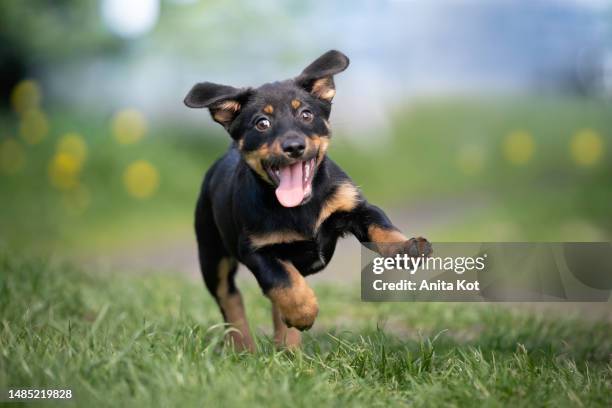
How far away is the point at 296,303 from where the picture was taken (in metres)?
3.73

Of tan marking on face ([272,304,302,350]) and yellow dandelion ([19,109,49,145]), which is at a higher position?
yellow dandelion ([19,109,49,145])

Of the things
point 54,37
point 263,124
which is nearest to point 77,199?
point 54,37

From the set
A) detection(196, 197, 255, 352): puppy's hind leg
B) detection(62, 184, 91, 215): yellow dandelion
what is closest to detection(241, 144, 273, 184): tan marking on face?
detection(196, 197, 255, 352): puppy's hind leg

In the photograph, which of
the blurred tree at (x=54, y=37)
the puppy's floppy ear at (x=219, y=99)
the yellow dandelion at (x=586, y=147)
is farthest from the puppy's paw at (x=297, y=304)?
the blurred tree at (x=54, y=37)

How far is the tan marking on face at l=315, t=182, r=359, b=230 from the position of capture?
411cm

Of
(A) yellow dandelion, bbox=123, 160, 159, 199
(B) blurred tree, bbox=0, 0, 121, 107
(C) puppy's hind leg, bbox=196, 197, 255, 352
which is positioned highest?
(B) blurred tree, bbox=0, 0, 121, 107

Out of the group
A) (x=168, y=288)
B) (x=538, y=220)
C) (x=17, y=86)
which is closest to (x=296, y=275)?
(x=168, y=288)

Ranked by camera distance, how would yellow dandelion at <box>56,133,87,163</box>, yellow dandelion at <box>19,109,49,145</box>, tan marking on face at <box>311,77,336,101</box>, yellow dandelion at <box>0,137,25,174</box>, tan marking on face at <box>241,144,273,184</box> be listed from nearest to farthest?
tan marking on face at <box>241,144,273,184</box> < tan marking on face at <box>311,77,336,101</box> < yellow dandelion at <box>56,133,87,163</box> < yellow dandelion at <box>0,137,25,174</box> < yellow dandelion at <box>19,109,49,145</box>

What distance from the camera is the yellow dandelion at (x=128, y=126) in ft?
39.6

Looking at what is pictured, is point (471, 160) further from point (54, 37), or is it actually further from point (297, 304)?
point (297, 304)

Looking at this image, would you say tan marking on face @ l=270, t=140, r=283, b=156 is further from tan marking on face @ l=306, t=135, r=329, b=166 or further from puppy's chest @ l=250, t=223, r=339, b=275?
puppy's chest @ l=250, t=223, r=339, b=275

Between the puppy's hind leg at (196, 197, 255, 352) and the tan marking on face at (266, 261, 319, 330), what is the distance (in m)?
1.25

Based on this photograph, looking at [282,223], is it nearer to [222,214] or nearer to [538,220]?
[222,214]

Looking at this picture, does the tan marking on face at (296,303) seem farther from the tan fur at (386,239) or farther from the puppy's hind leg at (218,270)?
the puppy's hind leg at (218,270)
